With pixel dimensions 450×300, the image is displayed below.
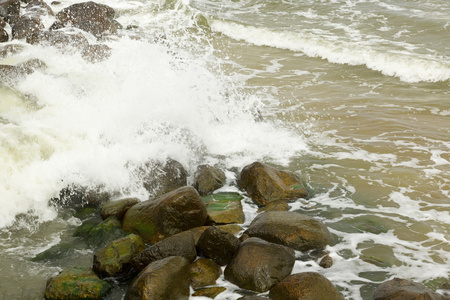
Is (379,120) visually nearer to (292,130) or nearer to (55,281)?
(292,130)

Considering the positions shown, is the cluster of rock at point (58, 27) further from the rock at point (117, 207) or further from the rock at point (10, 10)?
the rock at point (117, 207)

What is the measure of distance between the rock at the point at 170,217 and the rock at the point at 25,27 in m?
8.15

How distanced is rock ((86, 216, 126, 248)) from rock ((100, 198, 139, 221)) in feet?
0.48

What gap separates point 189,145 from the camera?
20.8 feet

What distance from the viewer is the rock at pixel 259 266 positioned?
12.2ft

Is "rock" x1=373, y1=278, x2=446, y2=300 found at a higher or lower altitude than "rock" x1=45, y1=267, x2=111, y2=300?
higher

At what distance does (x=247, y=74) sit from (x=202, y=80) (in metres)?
2.65

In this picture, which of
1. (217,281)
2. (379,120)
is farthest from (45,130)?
(379,120)

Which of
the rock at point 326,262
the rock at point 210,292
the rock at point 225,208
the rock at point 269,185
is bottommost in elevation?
the rock at point 210,292

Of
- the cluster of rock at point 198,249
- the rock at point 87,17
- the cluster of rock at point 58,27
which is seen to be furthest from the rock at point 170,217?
the rock at point 87,17

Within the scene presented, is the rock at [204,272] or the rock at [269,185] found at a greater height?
the rock at [269,185]

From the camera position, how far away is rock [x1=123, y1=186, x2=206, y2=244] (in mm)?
4453

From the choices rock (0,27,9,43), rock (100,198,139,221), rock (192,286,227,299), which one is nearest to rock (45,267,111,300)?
rock (192,286,227,299)

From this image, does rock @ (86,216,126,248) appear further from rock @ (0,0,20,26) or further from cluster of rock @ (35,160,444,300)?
rock @ (0,0,20,26)
